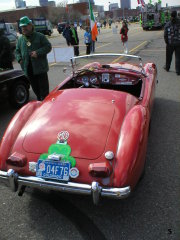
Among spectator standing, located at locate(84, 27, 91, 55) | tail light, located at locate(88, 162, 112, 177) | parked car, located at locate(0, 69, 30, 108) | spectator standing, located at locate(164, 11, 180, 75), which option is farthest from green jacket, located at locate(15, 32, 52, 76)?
spectator standing, located at locate(84, 27, 91, 55)

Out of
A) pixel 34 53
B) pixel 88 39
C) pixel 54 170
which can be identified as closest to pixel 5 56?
pixel 34 53

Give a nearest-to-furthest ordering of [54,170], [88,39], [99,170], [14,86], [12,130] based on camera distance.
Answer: [99,170] < [54,170] < [12,130] < [14,86] < [88,39]

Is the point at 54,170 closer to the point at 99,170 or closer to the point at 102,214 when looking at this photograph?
the point at 99,170

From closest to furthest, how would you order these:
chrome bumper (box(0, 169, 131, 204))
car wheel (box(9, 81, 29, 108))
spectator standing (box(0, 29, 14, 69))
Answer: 1. chrome bumper (box(0, 169, 131, 204))
2. car wheel (box(9, 81, 29, 108))
3. spectator standing (box(0, 29, 14, 69))

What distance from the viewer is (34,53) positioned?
429cm

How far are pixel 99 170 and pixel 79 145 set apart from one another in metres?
0.34

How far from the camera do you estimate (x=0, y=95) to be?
5.02 m

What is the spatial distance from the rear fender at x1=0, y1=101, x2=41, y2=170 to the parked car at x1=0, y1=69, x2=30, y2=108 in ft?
7.19

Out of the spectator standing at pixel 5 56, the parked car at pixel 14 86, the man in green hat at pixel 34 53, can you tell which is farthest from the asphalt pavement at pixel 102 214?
the spectator standing at pixel 5 56

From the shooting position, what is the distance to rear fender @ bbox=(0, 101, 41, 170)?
2.47 m

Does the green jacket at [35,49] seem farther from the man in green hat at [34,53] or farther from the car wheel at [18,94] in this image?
the car wheel at [18,94]

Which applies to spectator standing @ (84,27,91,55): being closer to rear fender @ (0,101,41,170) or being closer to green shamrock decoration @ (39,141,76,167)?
rear fender @ (0,101,41,170)

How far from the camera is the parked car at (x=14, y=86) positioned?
5.08 m

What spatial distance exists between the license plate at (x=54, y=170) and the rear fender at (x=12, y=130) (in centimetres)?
44
